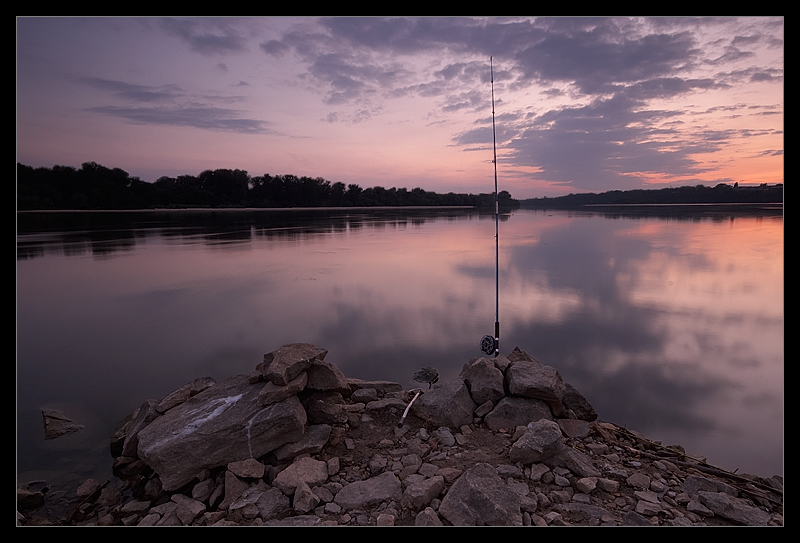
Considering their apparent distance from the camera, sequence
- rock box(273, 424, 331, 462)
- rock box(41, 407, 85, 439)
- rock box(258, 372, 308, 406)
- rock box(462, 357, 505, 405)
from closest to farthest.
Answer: rock box(273, 424, 331, 462) → rock box(258, 372, 308, 406) → rock box(462, 357, 505, 405) → rock box(41, 407, 85, 439)

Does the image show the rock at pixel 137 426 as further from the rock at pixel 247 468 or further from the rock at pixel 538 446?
the rock at pixel 538 446

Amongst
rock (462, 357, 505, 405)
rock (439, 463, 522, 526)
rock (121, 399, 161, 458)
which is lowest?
rock (121, 399, 161, 458)

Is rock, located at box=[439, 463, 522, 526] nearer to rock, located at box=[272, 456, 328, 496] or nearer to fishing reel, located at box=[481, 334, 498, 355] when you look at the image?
rock, located at box=[272, 456, 328, 496]

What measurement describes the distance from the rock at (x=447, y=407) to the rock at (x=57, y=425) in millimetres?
5704

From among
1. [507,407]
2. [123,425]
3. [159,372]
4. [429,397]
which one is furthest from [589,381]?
[159,372]

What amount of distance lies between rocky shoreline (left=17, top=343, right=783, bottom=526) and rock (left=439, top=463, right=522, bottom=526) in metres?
0.01

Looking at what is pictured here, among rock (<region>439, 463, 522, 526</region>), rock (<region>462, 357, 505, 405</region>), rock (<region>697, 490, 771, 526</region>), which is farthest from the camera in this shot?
rock (<region>462, 357, 505, 405</region>)

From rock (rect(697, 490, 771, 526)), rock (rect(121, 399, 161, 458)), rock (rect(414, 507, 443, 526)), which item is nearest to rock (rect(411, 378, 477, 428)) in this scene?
rock (rect(414, 507, 443, 526))

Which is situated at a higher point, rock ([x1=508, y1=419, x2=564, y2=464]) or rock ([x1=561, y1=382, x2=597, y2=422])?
rock ([x1=508, y1=419, x2=564, y2=464])

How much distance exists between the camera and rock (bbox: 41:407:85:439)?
6219 mm

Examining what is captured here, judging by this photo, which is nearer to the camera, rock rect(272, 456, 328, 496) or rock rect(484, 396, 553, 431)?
rock rect(272, 456, 328, 496)

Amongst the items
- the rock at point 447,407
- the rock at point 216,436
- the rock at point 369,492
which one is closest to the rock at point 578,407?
the rock at point 447,407

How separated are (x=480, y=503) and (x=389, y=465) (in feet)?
4.28
